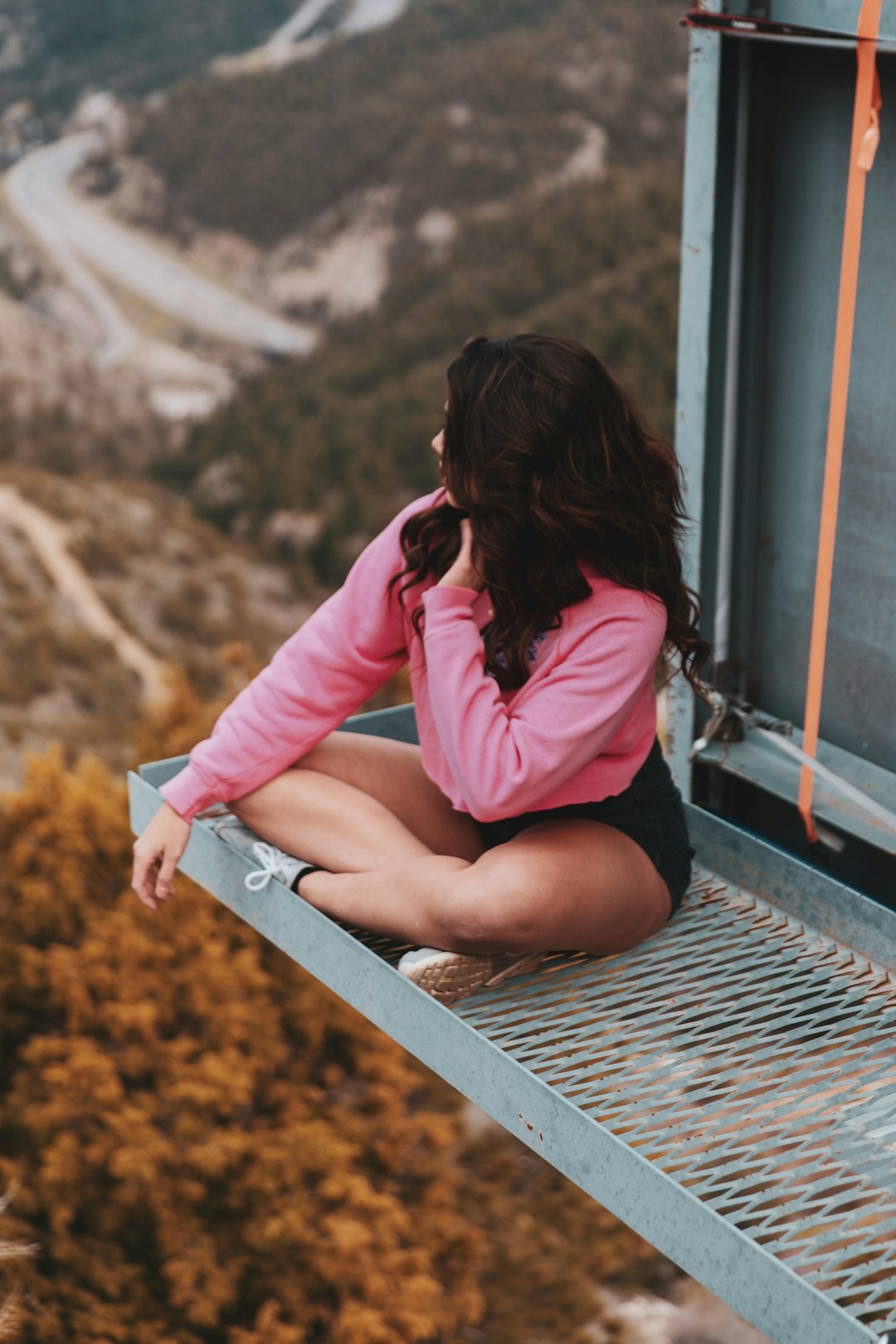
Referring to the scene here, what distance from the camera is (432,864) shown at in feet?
5.48

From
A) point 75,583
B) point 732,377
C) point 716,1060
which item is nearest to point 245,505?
point 75,583

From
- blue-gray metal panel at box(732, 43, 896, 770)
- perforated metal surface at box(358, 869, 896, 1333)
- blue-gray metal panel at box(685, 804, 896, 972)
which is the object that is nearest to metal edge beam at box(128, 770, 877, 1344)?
perforated metal surface at box(358, 869, 896, 1333)

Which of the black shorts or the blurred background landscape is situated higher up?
the black shorts

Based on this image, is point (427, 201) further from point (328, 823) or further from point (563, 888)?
point (563, 888)

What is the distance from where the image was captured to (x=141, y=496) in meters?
18.2

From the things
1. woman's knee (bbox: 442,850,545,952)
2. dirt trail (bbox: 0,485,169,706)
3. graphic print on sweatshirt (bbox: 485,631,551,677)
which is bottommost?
dirt trail (bbox: 0,485,169,706)

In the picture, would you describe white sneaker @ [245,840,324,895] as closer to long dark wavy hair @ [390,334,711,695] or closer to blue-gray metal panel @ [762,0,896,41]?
long dark wavy hair @ [390,334,711,695]

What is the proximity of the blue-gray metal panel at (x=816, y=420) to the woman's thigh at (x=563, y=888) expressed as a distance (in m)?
0.53

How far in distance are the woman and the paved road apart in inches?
773

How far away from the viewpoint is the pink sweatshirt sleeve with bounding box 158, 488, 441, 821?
5.89 feet

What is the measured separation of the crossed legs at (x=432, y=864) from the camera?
159 centimetres

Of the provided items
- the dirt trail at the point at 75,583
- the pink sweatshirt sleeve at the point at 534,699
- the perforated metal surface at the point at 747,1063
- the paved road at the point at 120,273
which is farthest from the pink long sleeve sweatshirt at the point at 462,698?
the paved road at the point at 120,273

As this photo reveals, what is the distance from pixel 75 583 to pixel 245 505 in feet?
10.7

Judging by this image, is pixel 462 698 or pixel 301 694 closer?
pixel 462 698
